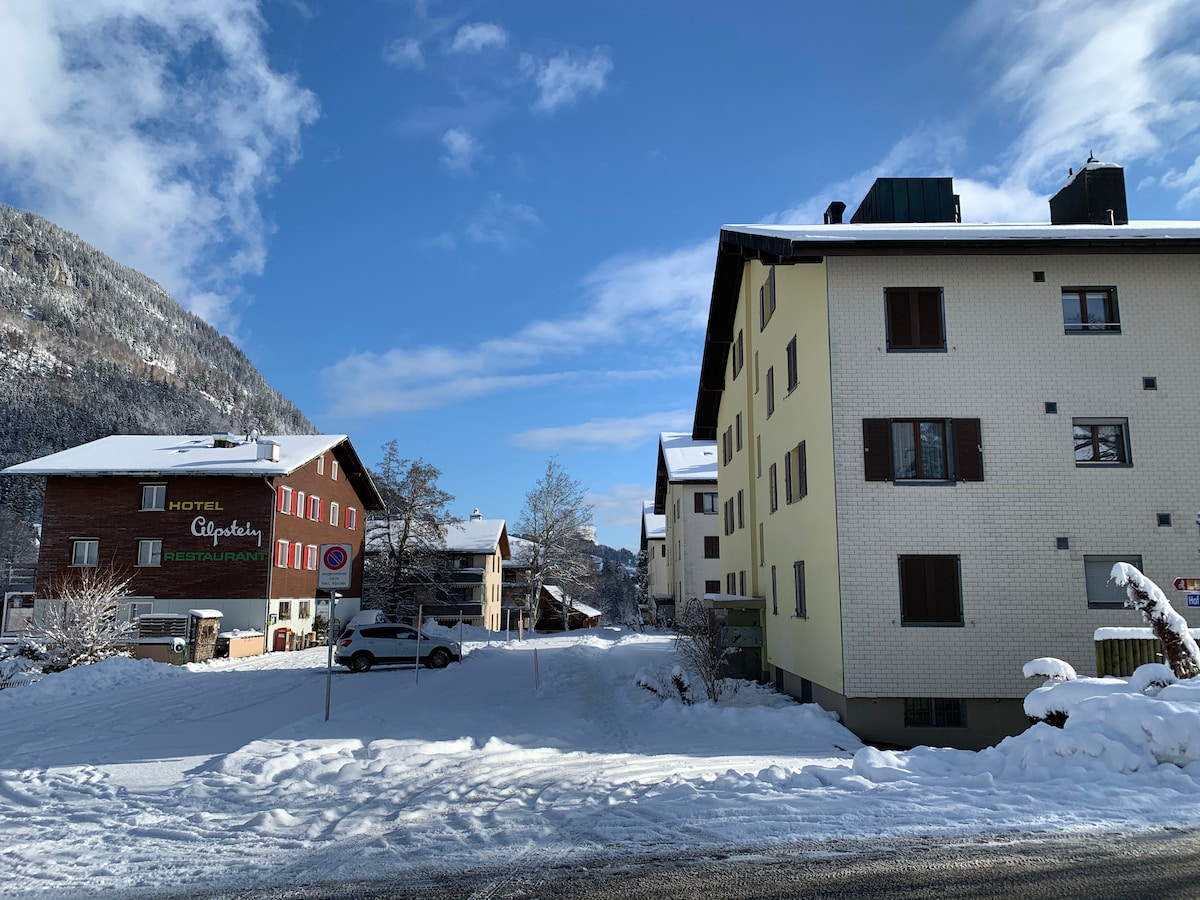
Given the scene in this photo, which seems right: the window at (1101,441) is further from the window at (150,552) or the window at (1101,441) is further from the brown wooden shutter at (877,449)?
the window at (150,552)

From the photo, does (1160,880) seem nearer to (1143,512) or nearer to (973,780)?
(973,780)

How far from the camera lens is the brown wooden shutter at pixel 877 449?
1623cm

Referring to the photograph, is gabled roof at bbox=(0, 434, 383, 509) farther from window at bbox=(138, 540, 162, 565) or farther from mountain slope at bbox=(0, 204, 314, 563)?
mountain slope at bbox=(0, 204, 314, 563)

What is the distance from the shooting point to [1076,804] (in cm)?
783

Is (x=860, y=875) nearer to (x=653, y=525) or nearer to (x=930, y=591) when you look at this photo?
(x=930, y=591)

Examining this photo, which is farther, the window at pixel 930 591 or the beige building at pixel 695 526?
the beige building at pixel 695 526

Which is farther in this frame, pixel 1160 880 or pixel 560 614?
pixel 560 614

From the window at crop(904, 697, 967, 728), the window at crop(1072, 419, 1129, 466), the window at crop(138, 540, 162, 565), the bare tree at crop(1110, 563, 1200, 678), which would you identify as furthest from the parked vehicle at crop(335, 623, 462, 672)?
the bare tree at crop(1110, 563, 1200, 678)

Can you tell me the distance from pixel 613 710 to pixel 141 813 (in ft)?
37.1

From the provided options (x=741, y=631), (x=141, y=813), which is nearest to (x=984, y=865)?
(x=141, y=813)

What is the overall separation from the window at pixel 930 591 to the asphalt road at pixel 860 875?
29.3 feet

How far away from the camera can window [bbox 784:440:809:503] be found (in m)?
18.8

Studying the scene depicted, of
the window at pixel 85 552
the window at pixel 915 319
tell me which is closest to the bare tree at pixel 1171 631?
the window at pixel 915 319

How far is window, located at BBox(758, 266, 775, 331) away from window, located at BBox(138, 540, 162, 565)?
2932 cm
